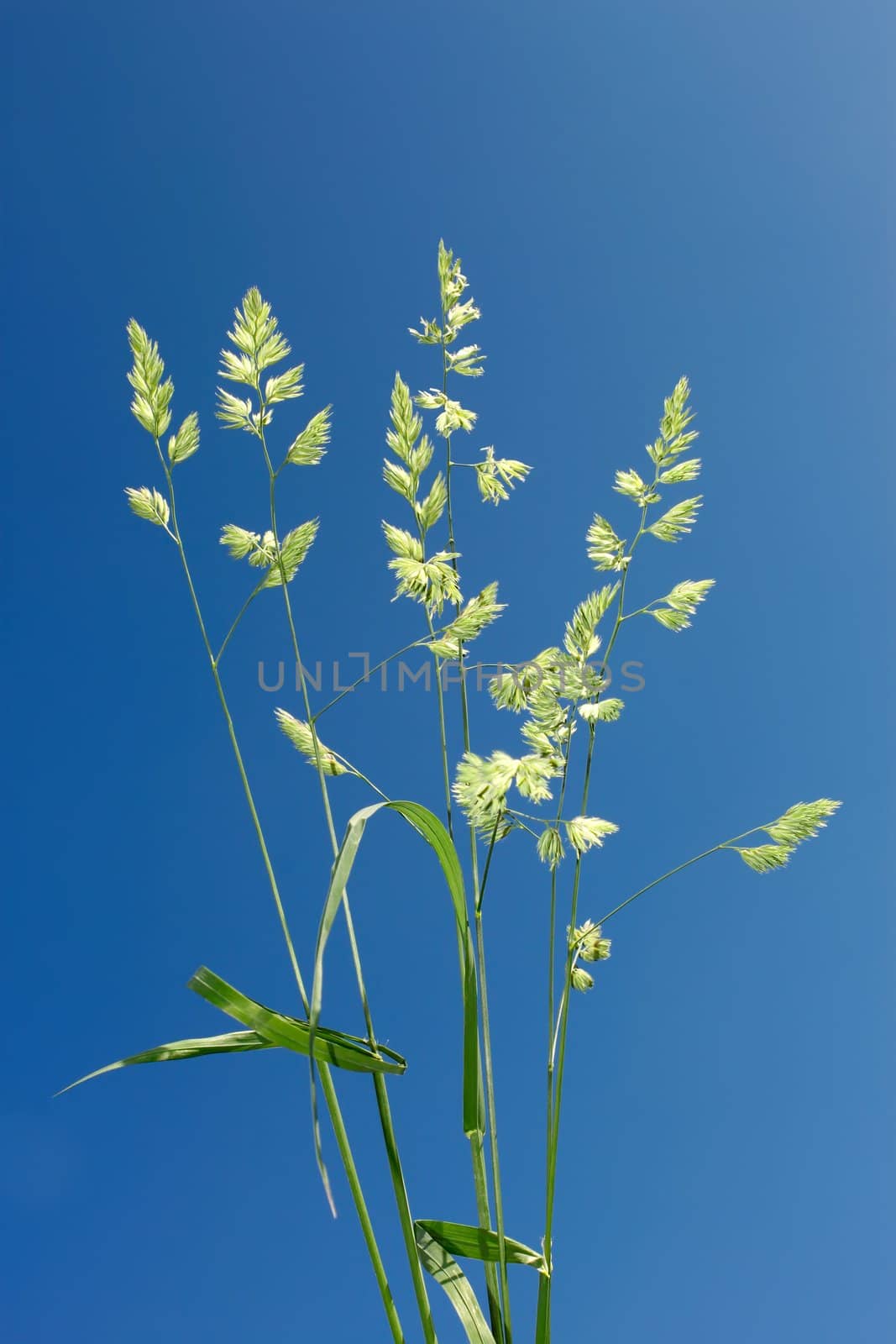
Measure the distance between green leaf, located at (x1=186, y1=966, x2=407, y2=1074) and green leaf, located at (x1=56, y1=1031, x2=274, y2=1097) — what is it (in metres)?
0.02

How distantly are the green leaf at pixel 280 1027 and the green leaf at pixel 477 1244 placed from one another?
0.60ft

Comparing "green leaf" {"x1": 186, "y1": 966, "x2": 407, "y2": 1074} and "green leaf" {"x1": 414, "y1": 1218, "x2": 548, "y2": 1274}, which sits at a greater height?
"green leaf" {"x1": 186, "y1": 966, "x2": 407, "y2": 1074}

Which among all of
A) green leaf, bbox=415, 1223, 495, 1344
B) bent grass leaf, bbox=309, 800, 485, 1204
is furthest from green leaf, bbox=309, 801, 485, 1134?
green leaf, bbox=415, 1223, 495, 1344

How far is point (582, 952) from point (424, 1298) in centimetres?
34

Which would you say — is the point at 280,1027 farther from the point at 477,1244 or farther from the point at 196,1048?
the point at 477,1244

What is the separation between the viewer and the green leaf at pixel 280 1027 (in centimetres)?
82

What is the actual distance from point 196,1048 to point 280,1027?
0.08 meters

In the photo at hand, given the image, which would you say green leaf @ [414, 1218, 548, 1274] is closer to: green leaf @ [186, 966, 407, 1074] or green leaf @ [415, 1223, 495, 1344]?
green leaf @ [415, 1223, 495, 1344]

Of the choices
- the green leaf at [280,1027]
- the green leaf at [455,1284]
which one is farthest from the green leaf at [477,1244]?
the green leaf at [280,1027]

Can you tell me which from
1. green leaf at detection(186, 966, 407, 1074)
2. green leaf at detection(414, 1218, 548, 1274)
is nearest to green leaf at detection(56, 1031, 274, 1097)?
green leaf at detection(186, 966, 407, 1074)

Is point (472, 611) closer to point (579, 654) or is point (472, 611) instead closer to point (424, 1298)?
point (579, 654)

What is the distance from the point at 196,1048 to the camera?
2.84 feet

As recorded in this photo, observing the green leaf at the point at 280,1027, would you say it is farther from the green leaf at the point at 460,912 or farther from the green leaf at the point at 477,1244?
the green leaf at the point at 477,1244

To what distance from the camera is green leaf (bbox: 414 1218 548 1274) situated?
2.92 ft
